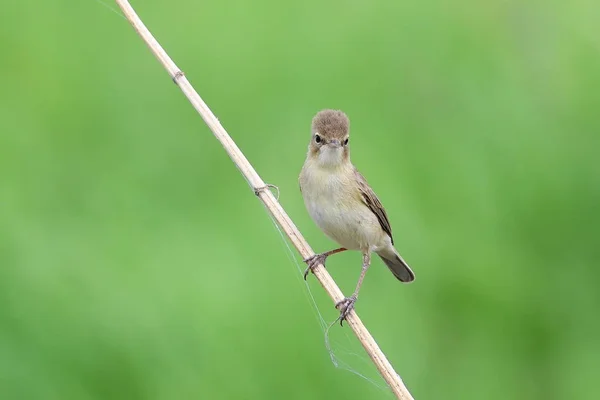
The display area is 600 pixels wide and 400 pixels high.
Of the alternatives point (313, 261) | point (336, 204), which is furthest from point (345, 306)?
point (336, 204)

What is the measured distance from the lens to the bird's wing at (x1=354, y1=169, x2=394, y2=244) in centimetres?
288

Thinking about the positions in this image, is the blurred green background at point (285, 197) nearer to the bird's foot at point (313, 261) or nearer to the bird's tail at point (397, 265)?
the bird's tail at point (397, 265)

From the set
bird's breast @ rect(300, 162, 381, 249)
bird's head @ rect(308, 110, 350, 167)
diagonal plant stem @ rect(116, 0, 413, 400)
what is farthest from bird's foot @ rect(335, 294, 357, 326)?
bird's head @ rect(308, 110, 350, 167)

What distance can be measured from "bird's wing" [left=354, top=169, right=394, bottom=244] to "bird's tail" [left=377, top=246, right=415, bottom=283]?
0.09 m

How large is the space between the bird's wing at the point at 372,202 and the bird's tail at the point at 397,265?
86 millimetres

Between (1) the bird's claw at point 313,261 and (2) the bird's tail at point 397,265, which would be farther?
(2) the bird's tail at point 397,265

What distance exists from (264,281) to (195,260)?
9.1 inches

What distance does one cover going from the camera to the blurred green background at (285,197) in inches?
115

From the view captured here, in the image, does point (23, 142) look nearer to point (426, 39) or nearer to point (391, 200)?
point (391, 200)

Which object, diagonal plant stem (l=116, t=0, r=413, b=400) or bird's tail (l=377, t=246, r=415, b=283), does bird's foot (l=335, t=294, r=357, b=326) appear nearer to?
diagonal plant stem (l=116, t=0, r=413, b=400)

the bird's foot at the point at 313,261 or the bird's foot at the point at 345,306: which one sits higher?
the bird's foot at the point at 313,261

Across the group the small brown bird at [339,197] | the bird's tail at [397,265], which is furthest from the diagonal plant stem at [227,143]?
the bird's tail at [397,265]

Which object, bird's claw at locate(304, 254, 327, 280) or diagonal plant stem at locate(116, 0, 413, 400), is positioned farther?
bird's claw at locate(304, 254, 327, 280)

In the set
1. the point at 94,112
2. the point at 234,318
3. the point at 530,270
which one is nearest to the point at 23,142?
the point at 94,112
